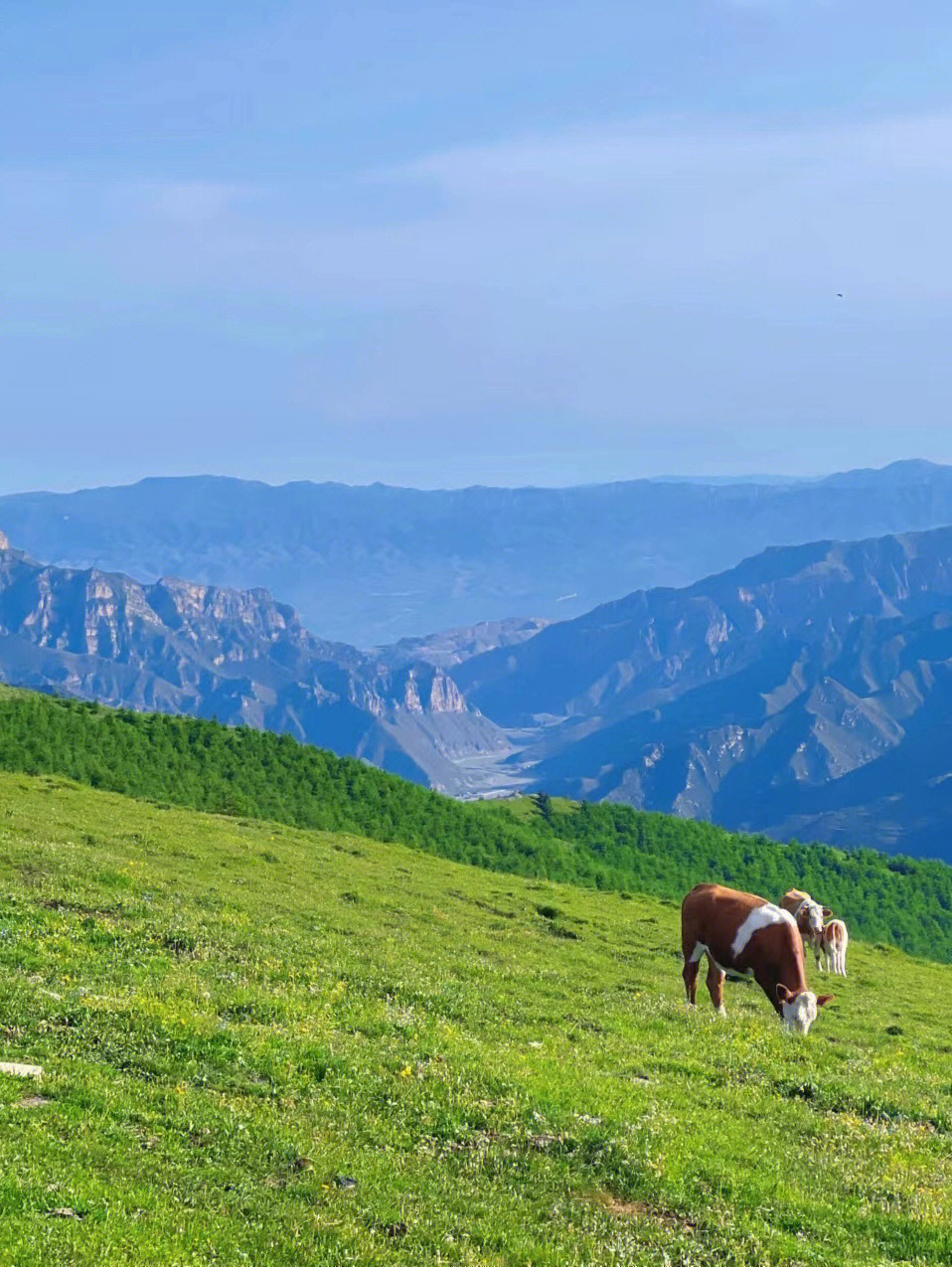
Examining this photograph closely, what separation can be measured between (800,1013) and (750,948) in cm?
243

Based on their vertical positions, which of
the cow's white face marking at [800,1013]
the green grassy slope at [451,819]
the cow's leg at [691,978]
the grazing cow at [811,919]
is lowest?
the green grassy slope at [451,819]

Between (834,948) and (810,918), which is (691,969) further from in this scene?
(834,948)

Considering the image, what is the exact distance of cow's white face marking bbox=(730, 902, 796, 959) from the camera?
33.3 metres

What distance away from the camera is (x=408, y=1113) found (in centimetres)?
→ 1955

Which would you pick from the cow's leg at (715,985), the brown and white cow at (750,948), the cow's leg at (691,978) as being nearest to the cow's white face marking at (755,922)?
the brown and white cow at (750,948)

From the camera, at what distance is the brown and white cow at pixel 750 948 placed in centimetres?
3153

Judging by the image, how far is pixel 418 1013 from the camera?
90.2ft

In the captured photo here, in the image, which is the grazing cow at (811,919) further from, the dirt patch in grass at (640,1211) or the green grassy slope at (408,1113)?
the dirt patch in grass at (640,1211)

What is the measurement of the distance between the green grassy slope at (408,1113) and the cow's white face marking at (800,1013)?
0.46m

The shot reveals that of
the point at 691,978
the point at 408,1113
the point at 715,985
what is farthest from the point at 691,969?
the point at 408,1113

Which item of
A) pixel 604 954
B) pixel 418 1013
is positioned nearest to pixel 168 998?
pixel 418 1013

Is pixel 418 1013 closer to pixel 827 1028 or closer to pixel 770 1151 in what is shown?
pixel 770 1151

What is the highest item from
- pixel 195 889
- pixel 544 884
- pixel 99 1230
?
pixel 99 1230

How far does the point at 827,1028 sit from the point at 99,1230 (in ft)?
94.9
